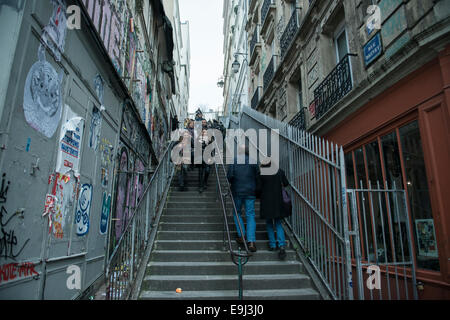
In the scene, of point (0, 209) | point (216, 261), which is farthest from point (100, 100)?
point (216, 261)

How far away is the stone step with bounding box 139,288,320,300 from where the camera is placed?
400cm

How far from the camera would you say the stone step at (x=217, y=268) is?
462 centimetres

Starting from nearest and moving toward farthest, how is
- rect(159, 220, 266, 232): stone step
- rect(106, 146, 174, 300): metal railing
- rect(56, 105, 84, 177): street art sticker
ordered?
rect(56, 105, 84, 177): street art sticker → rect(106, 146, 174, 300): metal railing → rect(159, 220, 266, 232): stone step

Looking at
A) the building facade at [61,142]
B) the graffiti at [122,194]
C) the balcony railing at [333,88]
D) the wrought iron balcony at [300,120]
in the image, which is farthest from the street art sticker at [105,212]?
the wrought iron balcony at [300,120]

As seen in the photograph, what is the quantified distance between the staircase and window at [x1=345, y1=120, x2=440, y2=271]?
139 centimetres

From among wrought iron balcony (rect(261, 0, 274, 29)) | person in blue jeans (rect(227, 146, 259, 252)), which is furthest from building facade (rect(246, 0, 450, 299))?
wrought iron balcony (rect(261, 0, 274, 29))

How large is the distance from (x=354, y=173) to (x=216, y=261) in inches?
129

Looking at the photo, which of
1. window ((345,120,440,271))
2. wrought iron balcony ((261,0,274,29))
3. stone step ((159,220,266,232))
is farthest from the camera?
wrought iron balcony ((261,0,274,29))

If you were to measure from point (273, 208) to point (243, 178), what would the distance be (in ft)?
2.55

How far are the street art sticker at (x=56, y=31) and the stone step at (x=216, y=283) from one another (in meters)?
3.24

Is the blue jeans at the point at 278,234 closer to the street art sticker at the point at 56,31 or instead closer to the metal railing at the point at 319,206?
the metal railing at the point at 319,206

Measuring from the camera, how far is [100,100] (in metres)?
5.01

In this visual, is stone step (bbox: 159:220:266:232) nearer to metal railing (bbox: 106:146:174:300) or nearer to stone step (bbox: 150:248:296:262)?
metal railing (bbox: 106:146:174:300)

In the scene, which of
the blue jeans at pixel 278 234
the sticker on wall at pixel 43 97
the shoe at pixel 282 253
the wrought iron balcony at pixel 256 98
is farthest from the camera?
the wrought iron balcony at pixel 256 98
